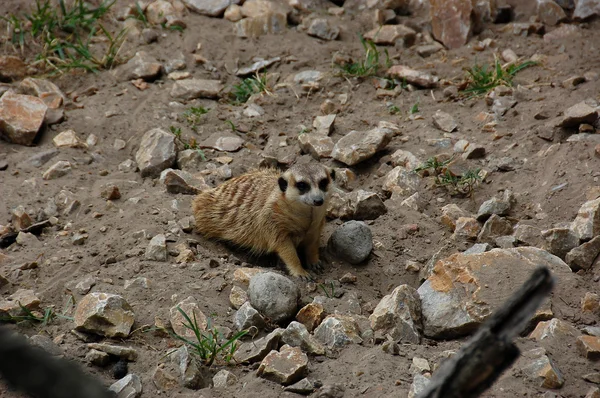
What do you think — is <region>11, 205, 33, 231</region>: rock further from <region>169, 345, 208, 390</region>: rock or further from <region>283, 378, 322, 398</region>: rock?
<region>283, 378, 322, 398</region>: rock

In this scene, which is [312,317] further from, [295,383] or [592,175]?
[592,175]

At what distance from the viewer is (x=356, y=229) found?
3914 mm

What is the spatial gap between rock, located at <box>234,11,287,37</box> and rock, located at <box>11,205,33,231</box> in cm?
270

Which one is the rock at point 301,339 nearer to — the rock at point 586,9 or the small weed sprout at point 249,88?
the small weed sprout at point 249,88

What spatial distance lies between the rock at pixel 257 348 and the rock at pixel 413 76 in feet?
9.45

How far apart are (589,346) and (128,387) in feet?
5.79

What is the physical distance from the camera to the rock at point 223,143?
4996 mm

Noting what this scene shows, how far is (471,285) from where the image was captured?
3.17 meters

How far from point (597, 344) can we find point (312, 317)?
47.1 inches

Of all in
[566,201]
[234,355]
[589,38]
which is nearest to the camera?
[234,355]

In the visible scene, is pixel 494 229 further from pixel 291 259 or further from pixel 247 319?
pixel 247 319

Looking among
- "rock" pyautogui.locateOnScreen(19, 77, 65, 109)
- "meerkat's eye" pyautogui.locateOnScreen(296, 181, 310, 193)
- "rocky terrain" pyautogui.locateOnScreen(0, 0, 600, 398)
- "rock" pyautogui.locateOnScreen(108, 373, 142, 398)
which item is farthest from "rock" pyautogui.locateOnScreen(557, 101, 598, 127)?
"rock" pyautogui.locateOnScreen(19, 77, 65, 109)

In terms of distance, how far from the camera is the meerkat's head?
3.91 metres

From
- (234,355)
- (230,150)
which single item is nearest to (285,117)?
(230,150)
